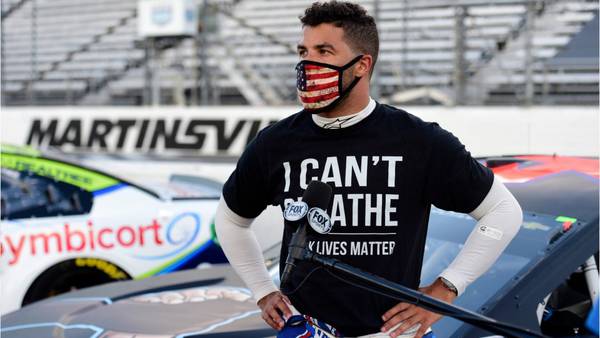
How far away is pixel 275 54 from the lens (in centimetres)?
1373

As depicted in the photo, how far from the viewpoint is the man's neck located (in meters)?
2.06

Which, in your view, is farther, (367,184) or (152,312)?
(152,312)

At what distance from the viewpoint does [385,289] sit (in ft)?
5.49

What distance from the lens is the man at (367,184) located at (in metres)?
2.01

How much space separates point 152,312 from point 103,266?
208 cm

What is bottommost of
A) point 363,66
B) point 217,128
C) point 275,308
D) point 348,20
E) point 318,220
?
point 217,128

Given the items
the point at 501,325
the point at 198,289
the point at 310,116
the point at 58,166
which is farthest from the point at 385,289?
the point at 58,166

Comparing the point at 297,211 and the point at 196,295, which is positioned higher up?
the point at 297,211

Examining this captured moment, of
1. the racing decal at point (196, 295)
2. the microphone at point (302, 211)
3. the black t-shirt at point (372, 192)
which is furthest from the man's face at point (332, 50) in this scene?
the racing decal at point (196, 295)

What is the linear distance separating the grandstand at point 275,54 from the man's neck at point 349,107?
23.3 feet

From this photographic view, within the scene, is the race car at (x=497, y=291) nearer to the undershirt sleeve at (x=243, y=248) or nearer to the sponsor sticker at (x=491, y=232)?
the sponsor sticker at (x=491, y=232)

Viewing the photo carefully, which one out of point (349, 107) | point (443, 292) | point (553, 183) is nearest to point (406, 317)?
point (443, 292)

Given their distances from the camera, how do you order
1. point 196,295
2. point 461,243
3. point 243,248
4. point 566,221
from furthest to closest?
point 196,295 → point 461,243 → point 566,221 → point 243,248

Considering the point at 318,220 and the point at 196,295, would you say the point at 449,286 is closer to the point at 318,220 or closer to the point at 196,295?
the point at 318,220
